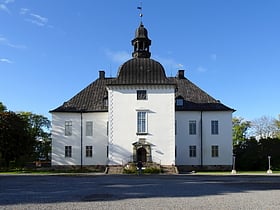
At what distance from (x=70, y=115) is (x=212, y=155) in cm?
1663

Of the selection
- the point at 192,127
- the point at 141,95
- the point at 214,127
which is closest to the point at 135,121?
the point at 141,95

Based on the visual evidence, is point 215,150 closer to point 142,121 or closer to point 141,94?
point 142,121

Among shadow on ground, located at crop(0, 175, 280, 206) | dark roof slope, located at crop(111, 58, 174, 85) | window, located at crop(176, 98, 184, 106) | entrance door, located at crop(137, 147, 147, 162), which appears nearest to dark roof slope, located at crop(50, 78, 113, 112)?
dark roof slope, located at crop(111, 58, 174, 85)

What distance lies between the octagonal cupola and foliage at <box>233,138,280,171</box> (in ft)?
55.0

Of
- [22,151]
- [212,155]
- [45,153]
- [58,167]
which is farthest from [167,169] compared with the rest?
[45,153]

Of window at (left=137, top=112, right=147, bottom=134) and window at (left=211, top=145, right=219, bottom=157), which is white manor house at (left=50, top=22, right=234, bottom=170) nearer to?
window at (left=211, top=145, right=219, bottom=157)

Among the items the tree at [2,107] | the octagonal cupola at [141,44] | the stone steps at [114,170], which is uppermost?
the octagonal cupola at [141,44]

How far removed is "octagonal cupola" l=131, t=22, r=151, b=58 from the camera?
134 feet

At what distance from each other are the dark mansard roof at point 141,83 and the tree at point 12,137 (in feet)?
14.2

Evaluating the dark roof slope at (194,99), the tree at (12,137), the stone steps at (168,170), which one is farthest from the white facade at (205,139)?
the tree at (12,137)

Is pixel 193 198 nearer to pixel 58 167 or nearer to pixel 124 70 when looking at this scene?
pixel 124 70

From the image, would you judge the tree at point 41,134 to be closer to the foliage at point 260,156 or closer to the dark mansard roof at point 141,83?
the dark mansard roof at point 141,83

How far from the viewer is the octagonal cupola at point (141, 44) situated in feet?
134

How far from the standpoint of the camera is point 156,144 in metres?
36.8
